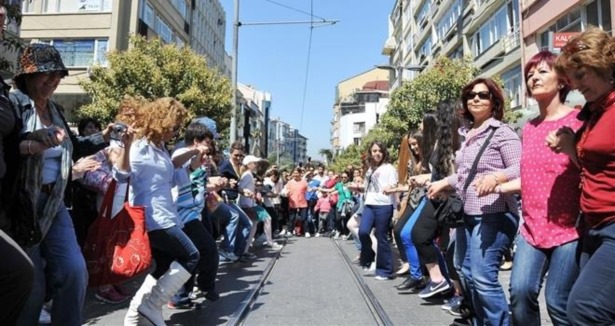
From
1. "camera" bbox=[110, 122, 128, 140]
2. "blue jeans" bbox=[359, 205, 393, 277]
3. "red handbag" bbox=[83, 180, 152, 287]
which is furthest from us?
"blue jeans" bbox=[359, 205, 393, 277]

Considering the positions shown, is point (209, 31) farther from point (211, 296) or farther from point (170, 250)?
point (170, 250)

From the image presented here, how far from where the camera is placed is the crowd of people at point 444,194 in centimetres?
234

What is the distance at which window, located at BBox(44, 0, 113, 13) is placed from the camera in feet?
89.4

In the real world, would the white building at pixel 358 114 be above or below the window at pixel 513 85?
above

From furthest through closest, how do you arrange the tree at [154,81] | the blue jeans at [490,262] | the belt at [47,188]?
the tree at [154,81]
the blue jeans at [490,262]
the belt at [47,188]

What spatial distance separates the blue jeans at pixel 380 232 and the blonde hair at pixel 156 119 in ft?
12.2

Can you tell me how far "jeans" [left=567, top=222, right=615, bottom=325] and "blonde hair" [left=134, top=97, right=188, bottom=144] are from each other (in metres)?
3.21

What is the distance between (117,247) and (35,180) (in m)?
1.16

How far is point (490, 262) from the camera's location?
326cm

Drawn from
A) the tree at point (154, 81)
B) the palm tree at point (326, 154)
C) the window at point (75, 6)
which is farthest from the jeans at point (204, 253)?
the palm tree at point (326, 154)

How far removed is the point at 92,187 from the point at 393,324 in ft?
11.5

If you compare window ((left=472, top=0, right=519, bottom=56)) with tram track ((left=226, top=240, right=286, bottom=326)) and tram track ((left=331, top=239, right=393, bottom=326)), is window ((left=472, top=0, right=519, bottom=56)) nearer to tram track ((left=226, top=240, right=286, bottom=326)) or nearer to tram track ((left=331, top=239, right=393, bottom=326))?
tram track ((left=331, top=239, right=393, bottom=326))

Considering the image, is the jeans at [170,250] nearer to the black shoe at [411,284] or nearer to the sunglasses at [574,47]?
the black shoe at [411,284]

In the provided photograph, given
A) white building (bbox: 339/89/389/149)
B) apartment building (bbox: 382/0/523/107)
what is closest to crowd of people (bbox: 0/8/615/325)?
apartment building (bbox: 382/0/523/107)
